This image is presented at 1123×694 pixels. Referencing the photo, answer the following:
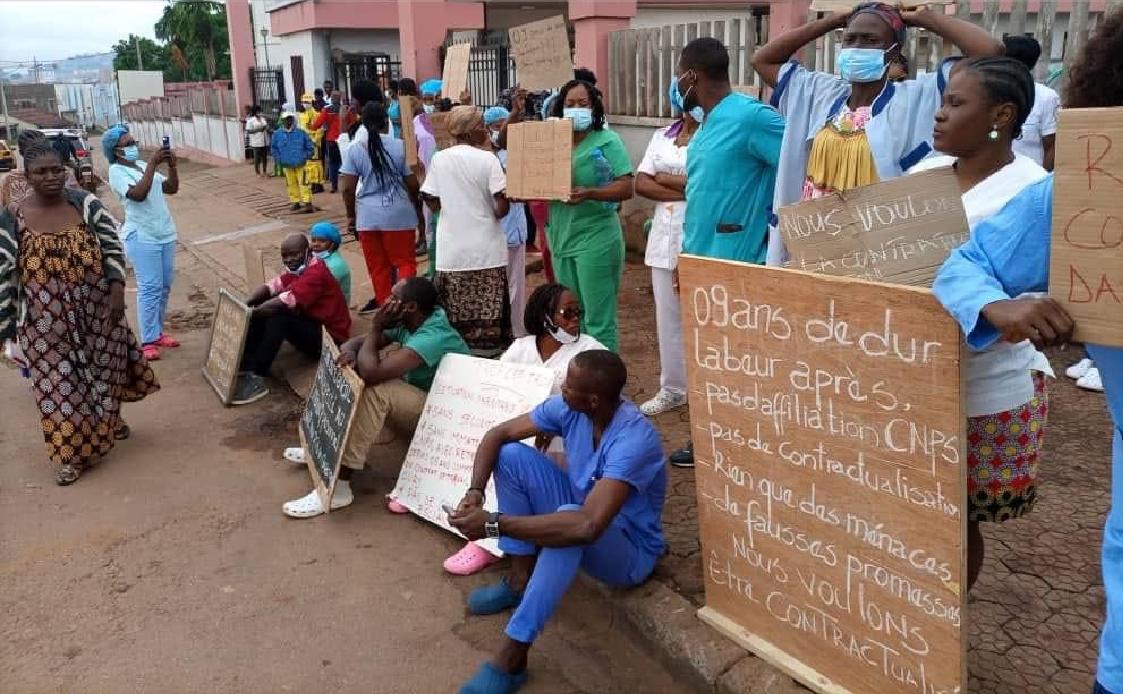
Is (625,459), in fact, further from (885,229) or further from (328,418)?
(328,418)

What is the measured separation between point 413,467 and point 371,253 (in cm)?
291

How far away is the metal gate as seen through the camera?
23203 mm

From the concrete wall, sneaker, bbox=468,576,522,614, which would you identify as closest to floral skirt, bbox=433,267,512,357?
sneaker, bbox=468,576,522,614

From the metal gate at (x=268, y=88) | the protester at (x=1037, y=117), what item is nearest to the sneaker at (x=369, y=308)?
the protester at (x=1037, y=117)

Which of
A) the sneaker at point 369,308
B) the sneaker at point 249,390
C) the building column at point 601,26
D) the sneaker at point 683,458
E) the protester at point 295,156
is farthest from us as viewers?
the protester at point 295,156

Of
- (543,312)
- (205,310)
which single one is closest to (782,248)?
(543,312)

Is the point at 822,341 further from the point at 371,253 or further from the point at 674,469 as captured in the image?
the point at 371,253

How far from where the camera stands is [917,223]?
2.30 m

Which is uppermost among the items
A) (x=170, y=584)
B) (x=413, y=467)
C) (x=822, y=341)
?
(x=822, y=341)

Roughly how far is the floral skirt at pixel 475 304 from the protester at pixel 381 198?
122cm

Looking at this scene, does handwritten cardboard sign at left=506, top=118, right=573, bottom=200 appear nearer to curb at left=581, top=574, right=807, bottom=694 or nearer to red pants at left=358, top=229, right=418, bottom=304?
red pants at left=358, top=229, right=418, bottom=304

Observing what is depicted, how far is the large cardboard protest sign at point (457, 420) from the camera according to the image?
392 cm

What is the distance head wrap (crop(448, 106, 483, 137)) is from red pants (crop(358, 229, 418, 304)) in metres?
1.45

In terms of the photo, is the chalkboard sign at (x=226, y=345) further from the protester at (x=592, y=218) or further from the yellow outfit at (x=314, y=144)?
the yellow outfit at (x=314, y=144)
